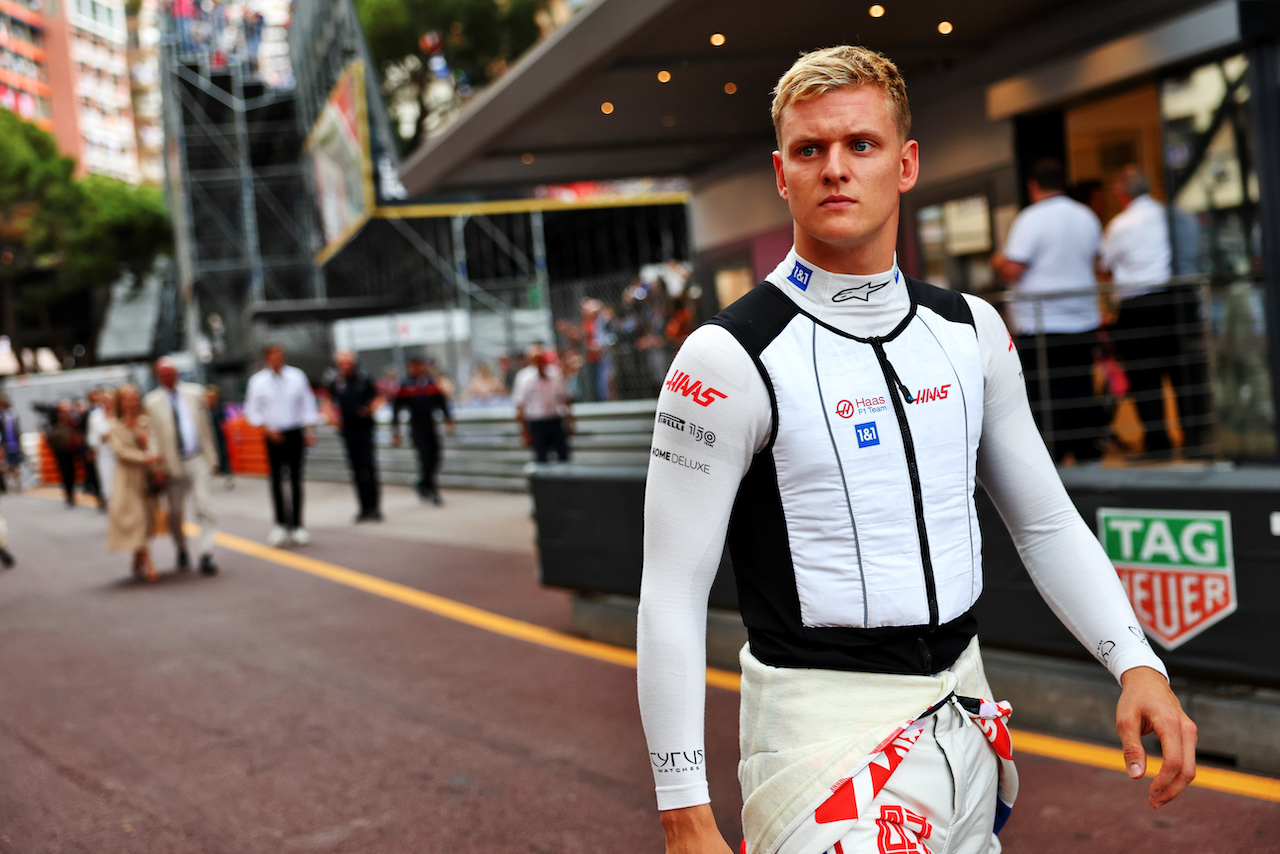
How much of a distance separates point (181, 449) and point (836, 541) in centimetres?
1026

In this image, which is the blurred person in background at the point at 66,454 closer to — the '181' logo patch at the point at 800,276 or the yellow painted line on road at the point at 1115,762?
the yellow painted line on road at the point at 1115,762

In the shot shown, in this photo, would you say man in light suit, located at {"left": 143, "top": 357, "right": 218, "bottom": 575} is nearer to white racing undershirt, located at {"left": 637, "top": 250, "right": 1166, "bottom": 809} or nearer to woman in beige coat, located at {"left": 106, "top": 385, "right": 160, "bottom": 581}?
woman in beige coat, located at {"left": 106, "top": 385, "right": 160, "bottom": 581}

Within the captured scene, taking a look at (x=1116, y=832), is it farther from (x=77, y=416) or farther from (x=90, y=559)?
(x=77, y=416)

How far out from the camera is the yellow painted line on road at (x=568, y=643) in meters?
4.09

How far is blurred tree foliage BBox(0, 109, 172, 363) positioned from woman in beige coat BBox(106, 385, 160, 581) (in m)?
56.2

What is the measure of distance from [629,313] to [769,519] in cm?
1391

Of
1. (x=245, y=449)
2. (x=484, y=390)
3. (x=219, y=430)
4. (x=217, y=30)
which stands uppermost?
(x=217, y=30)

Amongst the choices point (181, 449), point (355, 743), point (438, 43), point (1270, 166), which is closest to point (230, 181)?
point (438, 43)

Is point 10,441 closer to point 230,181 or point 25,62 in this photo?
point 230,181

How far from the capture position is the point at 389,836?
4.14 metres

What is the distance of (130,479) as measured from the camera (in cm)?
1088

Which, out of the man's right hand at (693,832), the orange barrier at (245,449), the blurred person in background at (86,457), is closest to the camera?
the man's right hand at (693,832)

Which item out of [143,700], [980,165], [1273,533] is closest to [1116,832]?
[1273,533]

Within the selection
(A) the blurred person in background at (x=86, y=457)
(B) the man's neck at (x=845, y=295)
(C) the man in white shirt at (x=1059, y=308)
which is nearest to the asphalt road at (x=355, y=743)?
(B) the man's neck at (x=845, y=295)
